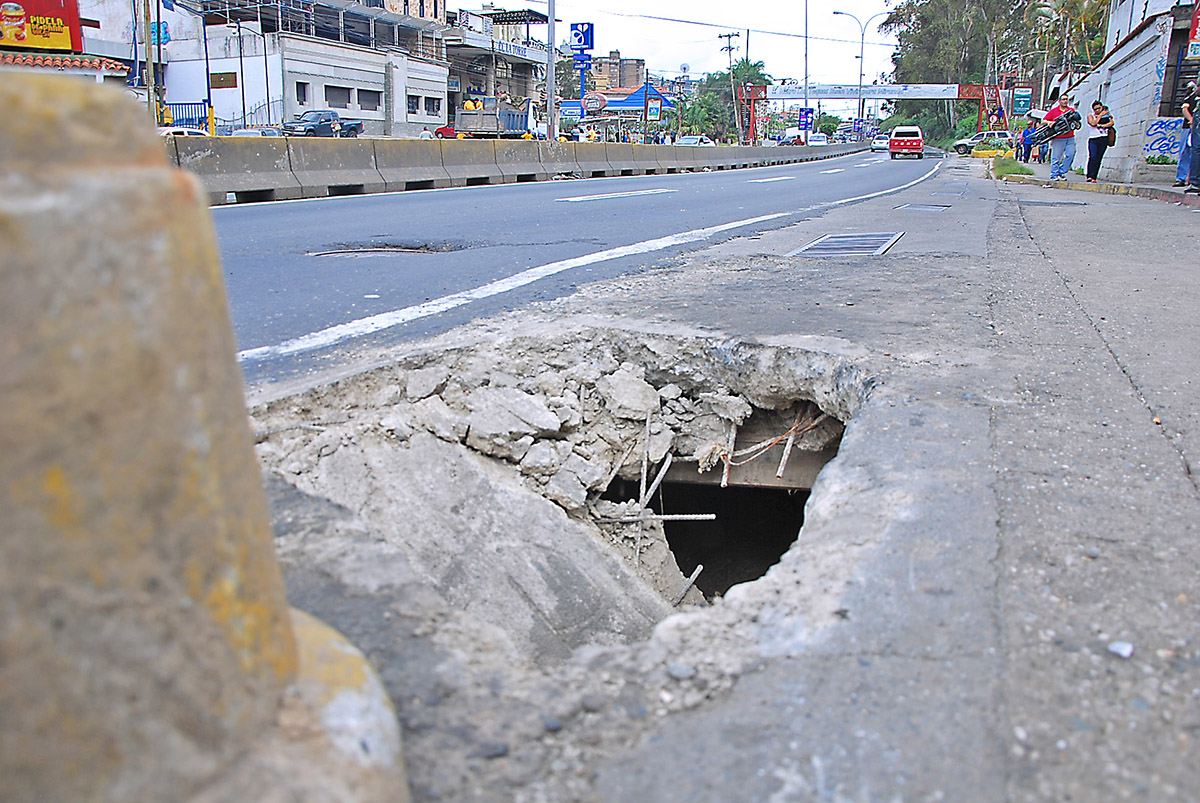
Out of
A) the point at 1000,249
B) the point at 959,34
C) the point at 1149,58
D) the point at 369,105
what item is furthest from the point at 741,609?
the point at 959,34

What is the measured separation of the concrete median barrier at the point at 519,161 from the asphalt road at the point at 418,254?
5419mm

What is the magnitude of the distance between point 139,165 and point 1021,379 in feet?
9.72

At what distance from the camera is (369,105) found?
157 ft

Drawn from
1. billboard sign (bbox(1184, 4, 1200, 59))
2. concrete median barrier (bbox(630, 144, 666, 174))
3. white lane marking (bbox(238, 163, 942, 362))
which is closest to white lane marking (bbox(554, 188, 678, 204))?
white lane marking (bbox(238, 163, 942, 362))

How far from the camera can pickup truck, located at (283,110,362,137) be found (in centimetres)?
3238

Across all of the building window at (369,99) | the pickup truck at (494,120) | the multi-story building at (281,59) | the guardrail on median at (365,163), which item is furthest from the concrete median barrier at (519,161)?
the building window at (369,99)

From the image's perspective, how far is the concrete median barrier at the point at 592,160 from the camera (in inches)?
818

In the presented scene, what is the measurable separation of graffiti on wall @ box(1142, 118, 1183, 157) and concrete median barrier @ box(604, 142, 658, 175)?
11.6 metres

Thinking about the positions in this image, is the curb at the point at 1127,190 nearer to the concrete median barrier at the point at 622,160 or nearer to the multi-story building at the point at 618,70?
the concrete median barrier at the point at 622,160

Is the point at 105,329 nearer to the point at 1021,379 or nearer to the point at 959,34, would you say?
the point at 1021,379

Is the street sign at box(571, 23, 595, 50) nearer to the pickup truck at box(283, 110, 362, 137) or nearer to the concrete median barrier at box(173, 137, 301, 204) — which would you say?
the pickup truck at box(283, 110, 362, 137)

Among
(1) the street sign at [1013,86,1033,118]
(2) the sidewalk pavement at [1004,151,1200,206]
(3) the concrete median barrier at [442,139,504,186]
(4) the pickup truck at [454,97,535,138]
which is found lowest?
(2) the sidewalk pavement at [1004,151,1200,206]

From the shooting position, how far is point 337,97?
45500 mm

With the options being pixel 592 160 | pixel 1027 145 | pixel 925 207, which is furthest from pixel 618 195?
pixel 1027 145
